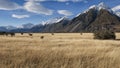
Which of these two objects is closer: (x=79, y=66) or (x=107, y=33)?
(x=79, y=66)

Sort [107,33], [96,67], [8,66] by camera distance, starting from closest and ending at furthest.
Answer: [8,66]
[96,67]
[107,33]

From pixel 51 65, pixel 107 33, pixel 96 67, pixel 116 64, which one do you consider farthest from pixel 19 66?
pixel 107 33

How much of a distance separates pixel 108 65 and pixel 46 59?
325cm

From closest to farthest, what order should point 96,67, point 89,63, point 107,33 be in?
1. point 96,67
2. point 89,63
3. point 107,33

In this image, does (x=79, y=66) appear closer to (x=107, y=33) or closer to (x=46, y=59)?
(x=46, y=59)

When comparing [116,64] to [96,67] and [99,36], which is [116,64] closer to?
[96,67]

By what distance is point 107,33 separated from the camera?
6212cm

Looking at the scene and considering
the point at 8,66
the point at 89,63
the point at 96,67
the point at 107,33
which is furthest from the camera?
the point at 107,33

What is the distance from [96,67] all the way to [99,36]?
52.7 m

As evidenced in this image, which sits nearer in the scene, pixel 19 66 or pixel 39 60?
pixel 19 66

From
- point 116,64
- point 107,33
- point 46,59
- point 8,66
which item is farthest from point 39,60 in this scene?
point 107,33

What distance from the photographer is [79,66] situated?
35.5ft

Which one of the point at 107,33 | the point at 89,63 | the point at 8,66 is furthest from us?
the point at 107,33

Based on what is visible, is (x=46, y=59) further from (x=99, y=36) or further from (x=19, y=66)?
(x=99, y=36)
